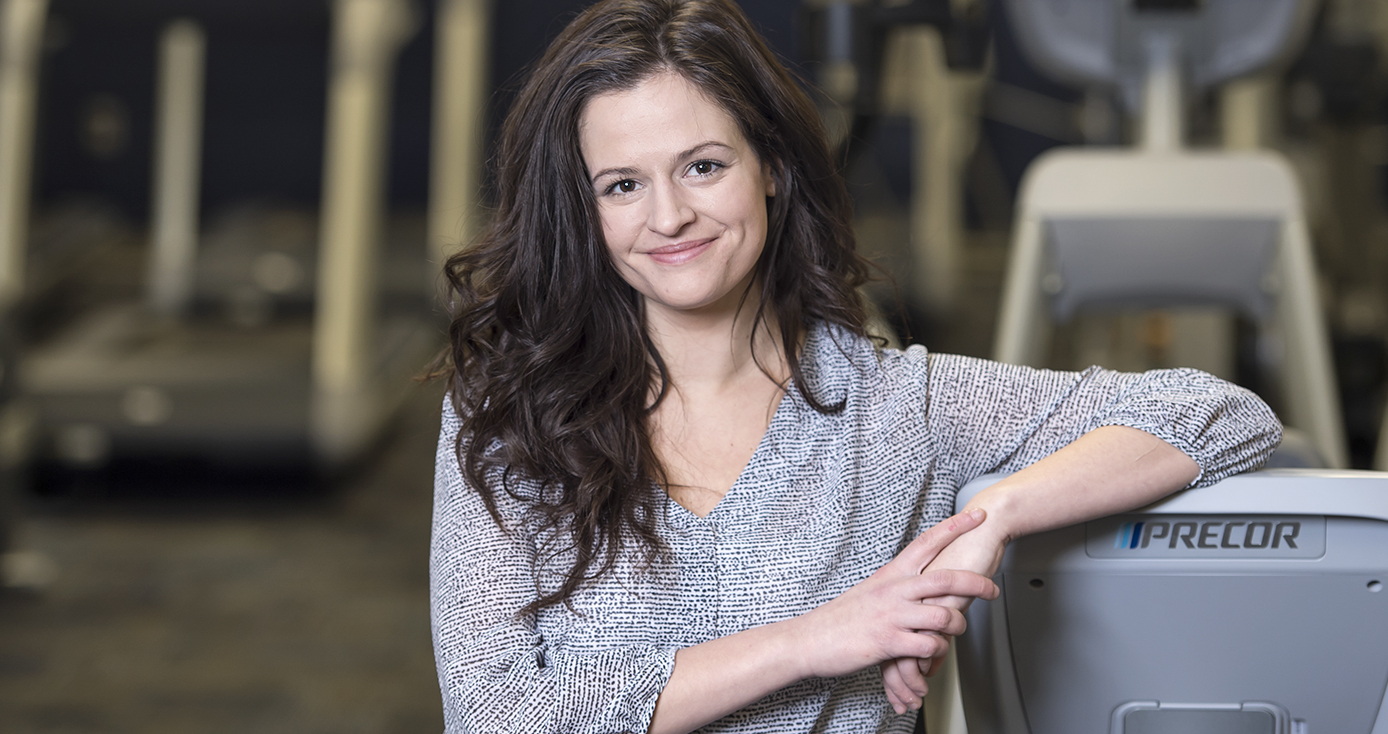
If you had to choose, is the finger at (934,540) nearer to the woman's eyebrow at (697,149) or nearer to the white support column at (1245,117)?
the woman's eyebrow at (697,149)

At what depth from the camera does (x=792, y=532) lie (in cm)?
107

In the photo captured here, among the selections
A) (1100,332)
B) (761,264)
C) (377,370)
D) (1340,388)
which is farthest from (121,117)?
(761,264)

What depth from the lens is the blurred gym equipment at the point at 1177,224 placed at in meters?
1.89

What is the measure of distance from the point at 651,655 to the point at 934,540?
0.78 feet

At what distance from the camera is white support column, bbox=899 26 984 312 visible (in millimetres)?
4898

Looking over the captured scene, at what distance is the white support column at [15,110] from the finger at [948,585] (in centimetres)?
367

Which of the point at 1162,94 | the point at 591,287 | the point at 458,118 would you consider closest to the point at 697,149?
the point at 591,287

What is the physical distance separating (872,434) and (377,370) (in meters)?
3.55

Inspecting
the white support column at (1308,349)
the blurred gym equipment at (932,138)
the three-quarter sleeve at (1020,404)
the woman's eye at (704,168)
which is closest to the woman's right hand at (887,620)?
the three-quarter sleeve at (1020,404)

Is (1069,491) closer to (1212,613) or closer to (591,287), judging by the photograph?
(1212,613)

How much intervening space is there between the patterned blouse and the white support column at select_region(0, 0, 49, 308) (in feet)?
11.0

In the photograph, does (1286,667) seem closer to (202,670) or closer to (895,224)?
(202,670)

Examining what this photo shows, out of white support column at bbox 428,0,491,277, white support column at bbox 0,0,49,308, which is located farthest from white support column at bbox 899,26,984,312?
white support column at bbox 0,0,49,308

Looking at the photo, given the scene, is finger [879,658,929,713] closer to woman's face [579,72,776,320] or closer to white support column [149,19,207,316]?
woman's face [579,72,776,320]
